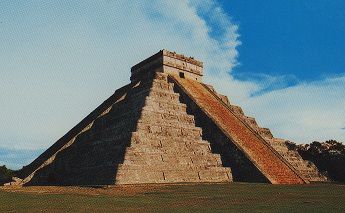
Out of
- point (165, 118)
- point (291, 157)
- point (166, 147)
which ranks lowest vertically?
point (291, 157)

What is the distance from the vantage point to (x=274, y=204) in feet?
37.8

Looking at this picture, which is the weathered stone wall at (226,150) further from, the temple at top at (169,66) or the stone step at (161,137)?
the temple at top at (169,66)

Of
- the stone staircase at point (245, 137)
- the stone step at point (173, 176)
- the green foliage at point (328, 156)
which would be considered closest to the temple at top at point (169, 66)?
the stone staircase at point (245, 137)

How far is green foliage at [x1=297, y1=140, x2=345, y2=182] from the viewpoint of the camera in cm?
2953

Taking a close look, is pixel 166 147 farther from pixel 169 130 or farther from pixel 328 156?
pixel 328 156

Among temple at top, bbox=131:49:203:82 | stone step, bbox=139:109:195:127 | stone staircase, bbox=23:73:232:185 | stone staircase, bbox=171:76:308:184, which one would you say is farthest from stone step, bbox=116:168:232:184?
temple at top, bbox=131:49:203:82

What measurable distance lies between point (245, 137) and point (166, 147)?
648cm

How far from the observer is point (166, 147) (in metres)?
21.3

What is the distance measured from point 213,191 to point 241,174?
676cm

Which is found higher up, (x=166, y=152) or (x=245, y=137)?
(x=245, y=137)

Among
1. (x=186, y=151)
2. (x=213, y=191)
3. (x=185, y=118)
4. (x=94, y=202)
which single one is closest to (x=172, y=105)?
(x=185, y=118)

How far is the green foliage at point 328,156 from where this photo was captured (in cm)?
2953

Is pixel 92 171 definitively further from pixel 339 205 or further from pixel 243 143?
pixel 339 205

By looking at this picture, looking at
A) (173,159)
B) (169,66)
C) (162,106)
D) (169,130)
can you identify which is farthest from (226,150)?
(169,66)
